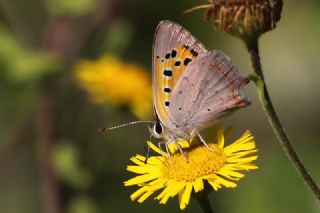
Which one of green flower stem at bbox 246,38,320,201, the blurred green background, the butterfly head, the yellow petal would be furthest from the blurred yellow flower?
green flower stem at bbox 246,38,320,201

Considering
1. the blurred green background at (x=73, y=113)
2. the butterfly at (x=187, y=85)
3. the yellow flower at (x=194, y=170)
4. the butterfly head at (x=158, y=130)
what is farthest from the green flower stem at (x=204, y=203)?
the blurred green background at (x=73, y=113)

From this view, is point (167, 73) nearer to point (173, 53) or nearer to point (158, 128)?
point (173, 53)

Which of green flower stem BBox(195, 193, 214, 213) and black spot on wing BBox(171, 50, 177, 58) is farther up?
black spot on wing BBox(171, 50, 177, 58)

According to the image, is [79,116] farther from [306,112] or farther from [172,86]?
[306,112]

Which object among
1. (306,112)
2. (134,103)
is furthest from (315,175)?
(306,112)

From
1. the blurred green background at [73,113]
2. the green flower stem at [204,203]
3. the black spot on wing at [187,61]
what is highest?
the blurred green background at [73,113]

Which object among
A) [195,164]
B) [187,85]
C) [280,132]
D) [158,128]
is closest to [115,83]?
[158,128]

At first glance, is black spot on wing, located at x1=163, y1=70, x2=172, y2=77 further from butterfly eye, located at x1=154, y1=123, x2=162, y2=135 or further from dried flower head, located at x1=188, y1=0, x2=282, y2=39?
dried flower head, located at x1=188, y1=0, x2=282, y2=39

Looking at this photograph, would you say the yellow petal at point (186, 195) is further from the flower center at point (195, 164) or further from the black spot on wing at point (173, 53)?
the black spot on wing at point (173, 53)
